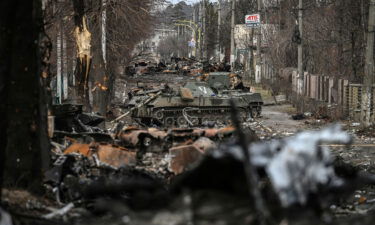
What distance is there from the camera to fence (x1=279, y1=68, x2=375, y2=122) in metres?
25.6

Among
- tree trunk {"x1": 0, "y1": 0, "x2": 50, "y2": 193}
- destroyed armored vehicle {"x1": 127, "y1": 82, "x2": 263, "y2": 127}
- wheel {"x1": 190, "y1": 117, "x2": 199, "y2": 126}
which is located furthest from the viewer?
wheel {"x1": 190, "y1": 117, "x2": 199, "y2": 126}

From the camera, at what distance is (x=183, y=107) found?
86.6 ft

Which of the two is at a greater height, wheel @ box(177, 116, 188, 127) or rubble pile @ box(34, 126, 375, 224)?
rubble pile @ box(34, 126, 375, 224)

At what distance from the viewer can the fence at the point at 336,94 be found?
25.6 metres

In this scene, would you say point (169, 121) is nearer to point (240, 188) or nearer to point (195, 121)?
point (195, 121)

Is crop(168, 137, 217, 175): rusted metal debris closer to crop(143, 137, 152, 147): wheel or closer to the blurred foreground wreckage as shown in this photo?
crop(143, 137, 152, 147): wheel

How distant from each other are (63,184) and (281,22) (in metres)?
44.2

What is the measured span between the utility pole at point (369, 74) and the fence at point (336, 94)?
28cm

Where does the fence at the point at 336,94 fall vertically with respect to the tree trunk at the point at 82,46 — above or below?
below

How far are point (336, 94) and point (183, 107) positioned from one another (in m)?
6.78

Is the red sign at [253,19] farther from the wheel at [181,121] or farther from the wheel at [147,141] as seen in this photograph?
the wheel at [147,141]

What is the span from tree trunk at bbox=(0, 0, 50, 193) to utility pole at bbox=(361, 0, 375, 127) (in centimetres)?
1499

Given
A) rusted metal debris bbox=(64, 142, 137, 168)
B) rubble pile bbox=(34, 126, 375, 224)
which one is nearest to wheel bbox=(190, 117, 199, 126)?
rusted metal debris bbox=(64, 142, 137, 168)

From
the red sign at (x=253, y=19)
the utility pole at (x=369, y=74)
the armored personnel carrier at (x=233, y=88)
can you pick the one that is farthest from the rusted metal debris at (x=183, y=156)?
the red sign at (x=253, y=19)
